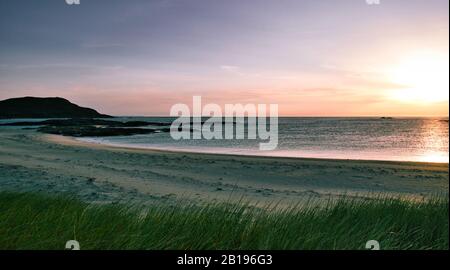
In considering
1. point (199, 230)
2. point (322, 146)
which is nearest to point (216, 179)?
point (199, 230)

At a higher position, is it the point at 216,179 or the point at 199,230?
the point at 199,230


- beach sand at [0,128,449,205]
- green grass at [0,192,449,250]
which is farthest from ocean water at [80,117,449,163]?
green grass at [0,192,449,250]

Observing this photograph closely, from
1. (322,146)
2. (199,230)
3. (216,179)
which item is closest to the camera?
(199,230)

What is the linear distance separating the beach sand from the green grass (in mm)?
4320

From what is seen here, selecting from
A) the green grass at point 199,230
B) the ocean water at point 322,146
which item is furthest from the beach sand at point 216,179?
the ocean water at point 322,146

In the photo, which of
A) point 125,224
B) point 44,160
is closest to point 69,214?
point 125,224

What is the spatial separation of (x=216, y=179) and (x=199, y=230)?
436 inches

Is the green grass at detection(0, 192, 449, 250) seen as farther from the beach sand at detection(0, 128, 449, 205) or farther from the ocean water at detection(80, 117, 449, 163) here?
the ocean water at detection(80, 117, 449, 163)

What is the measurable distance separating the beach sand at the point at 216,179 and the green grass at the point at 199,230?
432 centimetres

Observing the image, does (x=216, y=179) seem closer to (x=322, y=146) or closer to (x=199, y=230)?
(x=199, y=230)

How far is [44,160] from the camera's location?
17.8 m

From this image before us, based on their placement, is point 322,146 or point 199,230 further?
point 322,146

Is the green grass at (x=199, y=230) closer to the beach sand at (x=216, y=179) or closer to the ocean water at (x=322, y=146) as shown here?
the beach sand at (x=216, y=179)

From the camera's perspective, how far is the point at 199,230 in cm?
388
